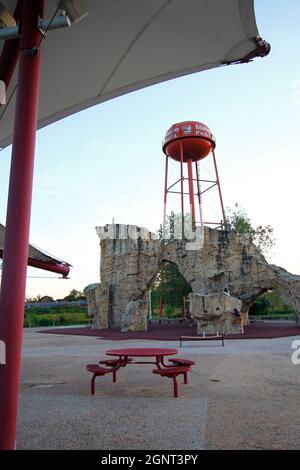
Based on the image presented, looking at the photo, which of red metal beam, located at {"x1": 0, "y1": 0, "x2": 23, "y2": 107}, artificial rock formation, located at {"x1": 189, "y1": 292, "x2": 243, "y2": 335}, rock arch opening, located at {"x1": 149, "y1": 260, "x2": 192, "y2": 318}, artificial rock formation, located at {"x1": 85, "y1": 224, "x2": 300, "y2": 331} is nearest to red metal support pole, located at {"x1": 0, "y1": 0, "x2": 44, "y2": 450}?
red metal beam, located at {"x1": 0, "y1": 0, "x2": 23, "y2": 107}

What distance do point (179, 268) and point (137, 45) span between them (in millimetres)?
17882

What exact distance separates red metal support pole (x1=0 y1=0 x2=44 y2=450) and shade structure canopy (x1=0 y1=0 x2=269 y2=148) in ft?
3.61

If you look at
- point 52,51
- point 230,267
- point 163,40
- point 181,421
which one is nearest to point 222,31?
point 163,40

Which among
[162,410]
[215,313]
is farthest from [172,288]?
[162,410]

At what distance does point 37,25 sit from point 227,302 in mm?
13903

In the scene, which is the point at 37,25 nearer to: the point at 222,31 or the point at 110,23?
the point at 110,23

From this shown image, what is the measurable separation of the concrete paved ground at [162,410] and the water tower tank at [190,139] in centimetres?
2001

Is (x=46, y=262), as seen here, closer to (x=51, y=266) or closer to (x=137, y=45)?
(x=51, y=266)

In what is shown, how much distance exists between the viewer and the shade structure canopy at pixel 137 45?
4.07 metres

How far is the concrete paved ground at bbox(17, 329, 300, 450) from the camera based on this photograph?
3.18 metres

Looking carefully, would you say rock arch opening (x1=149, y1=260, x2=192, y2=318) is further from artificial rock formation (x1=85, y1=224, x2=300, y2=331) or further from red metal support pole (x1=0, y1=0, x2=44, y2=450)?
red metal support pole (x1=0, y1=0, x2=44, y2=450)

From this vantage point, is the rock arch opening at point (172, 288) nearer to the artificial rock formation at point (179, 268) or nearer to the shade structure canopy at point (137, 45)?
the artificial rock formation at point (179, 268)

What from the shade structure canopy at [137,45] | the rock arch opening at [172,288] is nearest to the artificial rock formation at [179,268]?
the rock arch opening at [172,288]

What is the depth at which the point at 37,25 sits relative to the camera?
305 centimetres
